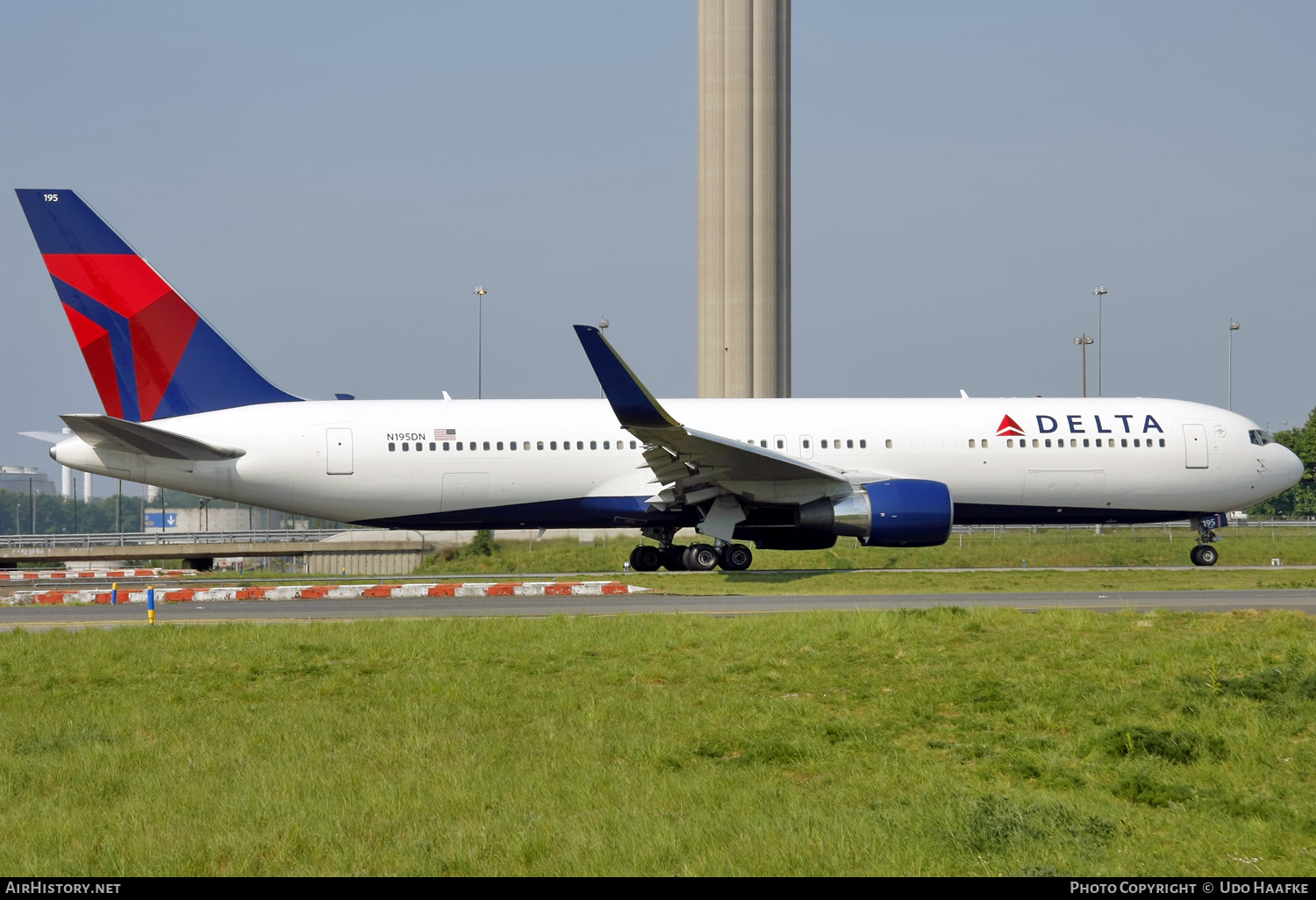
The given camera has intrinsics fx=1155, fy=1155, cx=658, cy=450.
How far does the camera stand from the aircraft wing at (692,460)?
74.8 ft

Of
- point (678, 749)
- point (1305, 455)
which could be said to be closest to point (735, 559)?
point (678, 749)

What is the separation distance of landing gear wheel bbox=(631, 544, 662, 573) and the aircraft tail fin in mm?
10313

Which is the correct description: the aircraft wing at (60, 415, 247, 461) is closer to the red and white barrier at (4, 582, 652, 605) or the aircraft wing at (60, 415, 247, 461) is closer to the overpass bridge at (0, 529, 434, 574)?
the red and white barrier at (4, 582, 652, 605)

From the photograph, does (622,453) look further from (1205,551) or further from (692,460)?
(1205,551)

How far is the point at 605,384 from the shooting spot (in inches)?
899

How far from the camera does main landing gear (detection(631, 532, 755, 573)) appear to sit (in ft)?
87.5

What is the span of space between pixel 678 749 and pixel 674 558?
18.6 m

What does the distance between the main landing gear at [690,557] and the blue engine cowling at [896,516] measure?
285 cm

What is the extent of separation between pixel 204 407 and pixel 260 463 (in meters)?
1.99

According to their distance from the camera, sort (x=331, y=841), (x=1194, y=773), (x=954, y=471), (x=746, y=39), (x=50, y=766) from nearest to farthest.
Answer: (x=331, y=841) < (x=1194, y=773) < (x=50, y=766) < (x=954, y=471) < (x=746, y=39)

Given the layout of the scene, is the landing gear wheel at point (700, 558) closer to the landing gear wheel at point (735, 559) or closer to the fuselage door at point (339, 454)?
the landing gear wheel at point (735, 559)

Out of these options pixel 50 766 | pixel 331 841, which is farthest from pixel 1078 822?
pixel 50 766

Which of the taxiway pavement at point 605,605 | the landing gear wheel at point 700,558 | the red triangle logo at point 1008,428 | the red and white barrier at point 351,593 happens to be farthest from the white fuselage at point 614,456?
the taxiway pavement at point 605,605

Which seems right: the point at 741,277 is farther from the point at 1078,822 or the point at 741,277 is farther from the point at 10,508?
the point at 10,508
